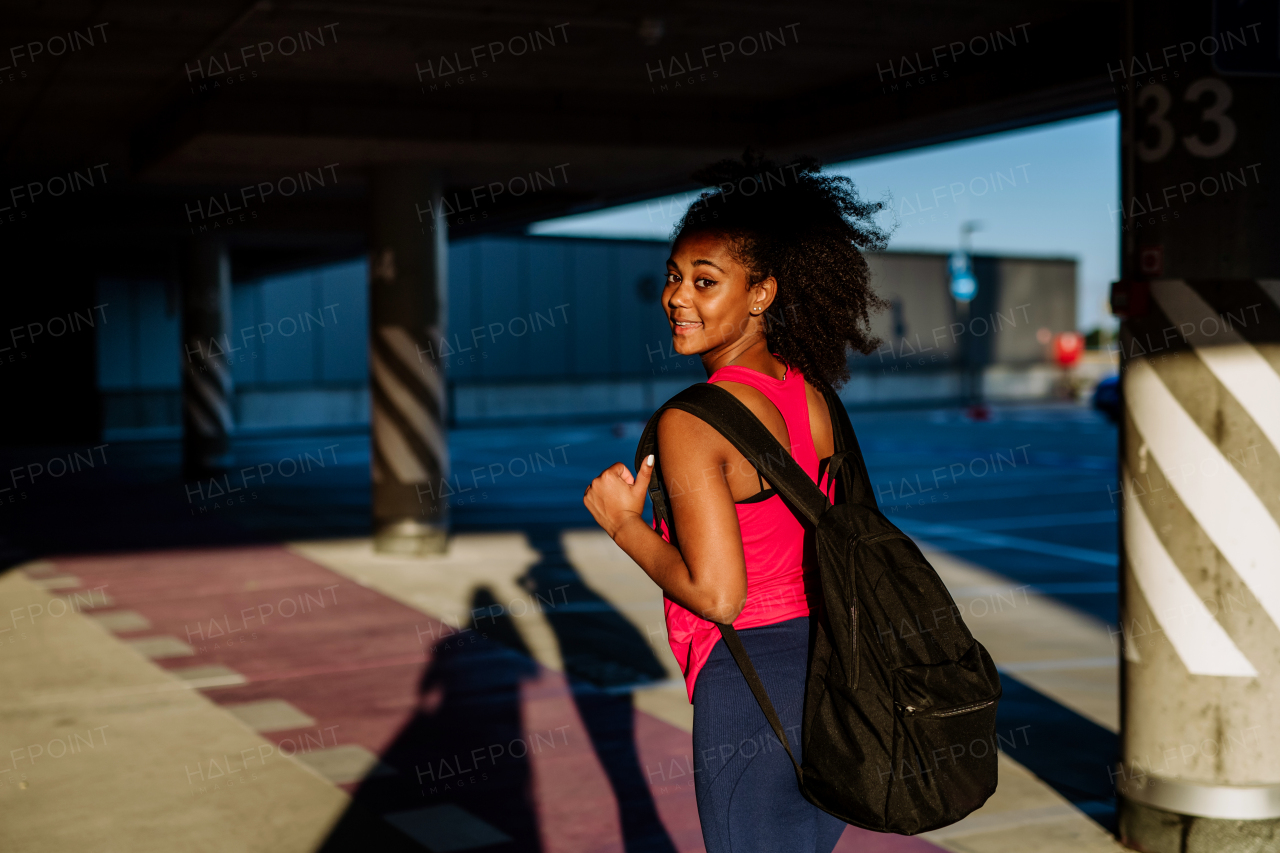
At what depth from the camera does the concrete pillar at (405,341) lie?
12492 mm

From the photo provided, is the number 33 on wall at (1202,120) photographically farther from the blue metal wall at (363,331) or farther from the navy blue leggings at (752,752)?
the blue metal wall at (363,331)

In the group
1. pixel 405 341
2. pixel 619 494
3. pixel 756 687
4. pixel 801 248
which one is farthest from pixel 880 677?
pixel 405 341

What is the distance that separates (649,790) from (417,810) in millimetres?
962

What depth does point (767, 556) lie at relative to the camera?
92.2 inches

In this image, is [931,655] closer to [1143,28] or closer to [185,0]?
[1143,28]

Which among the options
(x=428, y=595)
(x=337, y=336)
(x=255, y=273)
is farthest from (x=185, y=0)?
(x=337, y=336)

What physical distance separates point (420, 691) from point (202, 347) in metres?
15.4

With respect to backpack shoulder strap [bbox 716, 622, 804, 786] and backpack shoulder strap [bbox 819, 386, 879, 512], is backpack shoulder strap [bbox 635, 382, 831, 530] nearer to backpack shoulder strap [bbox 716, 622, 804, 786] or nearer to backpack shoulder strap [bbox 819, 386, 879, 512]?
backpack shoulder strap [bbox 819, 386, 879, 512]

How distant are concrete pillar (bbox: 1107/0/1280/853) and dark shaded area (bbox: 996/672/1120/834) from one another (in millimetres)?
584

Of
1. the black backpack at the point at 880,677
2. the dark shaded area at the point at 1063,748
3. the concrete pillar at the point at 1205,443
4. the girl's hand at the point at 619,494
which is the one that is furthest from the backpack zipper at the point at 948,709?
the dark shaded area at the point at 1063,748

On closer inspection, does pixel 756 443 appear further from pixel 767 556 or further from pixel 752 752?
pixel 752 752

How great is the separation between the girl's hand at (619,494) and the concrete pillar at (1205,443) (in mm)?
2748

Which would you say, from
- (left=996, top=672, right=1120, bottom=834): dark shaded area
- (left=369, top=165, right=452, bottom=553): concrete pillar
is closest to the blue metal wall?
(left=369, top=165, right=452, bottom=553): concrete pillar

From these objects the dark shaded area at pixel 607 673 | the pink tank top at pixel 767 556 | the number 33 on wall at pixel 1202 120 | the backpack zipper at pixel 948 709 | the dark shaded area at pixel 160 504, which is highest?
the number 33 on wall at pixel 1202 120
